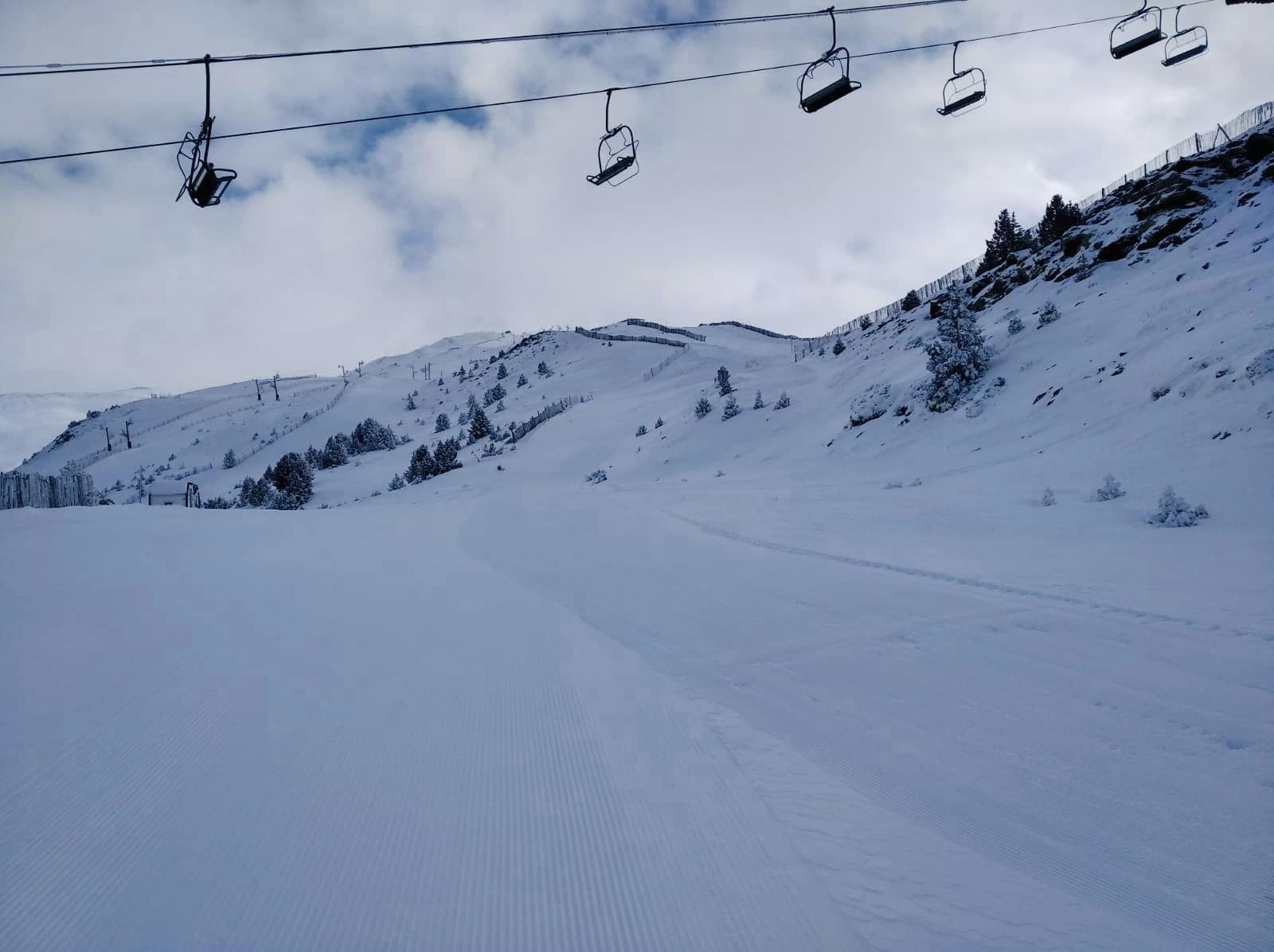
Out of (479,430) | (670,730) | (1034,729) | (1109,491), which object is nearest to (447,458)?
(479,430)

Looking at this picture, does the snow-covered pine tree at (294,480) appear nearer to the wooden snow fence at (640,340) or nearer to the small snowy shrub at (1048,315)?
the small snowy shrub at (1048,315)

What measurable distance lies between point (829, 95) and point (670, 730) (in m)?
8.62

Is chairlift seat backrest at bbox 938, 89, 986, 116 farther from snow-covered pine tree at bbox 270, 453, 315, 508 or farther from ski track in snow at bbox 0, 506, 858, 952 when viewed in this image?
snow-covered pine tree at bbox 270, 453, 315, 508

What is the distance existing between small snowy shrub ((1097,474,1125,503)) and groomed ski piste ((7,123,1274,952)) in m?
0.34

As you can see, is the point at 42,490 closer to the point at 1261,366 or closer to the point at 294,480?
the point at 294,480

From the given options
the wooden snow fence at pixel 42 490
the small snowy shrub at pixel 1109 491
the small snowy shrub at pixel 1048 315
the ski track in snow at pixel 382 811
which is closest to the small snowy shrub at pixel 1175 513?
the small snowy shrub at pixel 1109 491

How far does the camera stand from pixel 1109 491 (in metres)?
10.3

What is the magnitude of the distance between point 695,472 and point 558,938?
26.1m

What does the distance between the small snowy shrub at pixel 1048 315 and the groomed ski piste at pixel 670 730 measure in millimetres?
12512

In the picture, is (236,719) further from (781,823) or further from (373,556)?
(373,556)

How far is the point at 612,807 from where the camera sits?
2775 mm

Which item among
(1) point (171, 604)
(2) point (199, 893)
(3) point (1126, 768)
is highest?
(1) point (171, 604)

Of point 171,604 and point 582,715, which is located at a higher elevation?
point 171,604

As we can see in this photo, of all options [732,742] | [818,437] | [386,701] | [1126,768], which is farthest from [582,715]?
[818,437]
